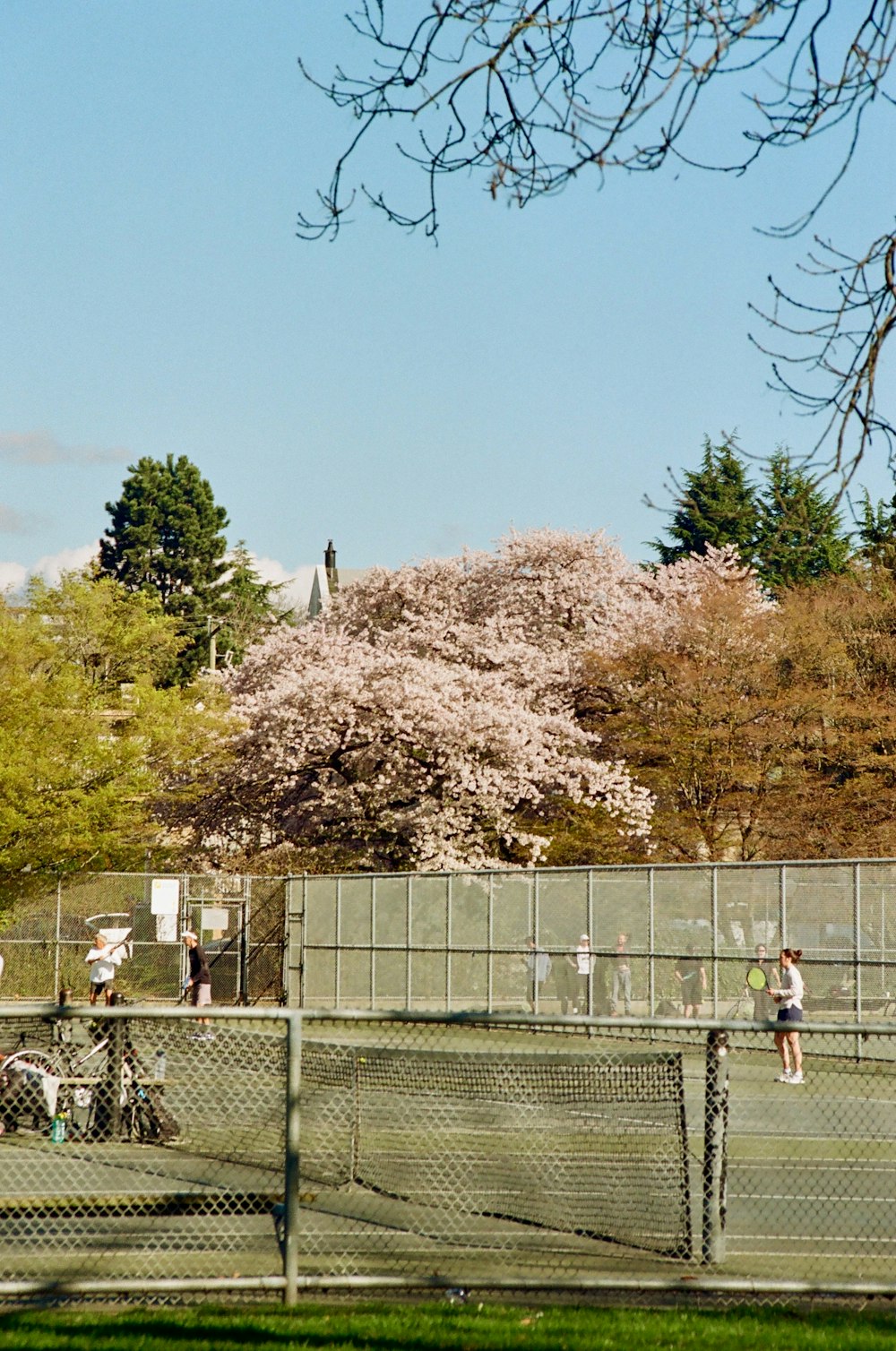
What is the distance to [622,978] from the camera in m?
27.2

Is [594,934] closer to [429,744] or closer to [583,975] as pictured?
[583,975]

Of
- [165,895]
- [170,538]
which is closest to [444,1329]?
[165,895]

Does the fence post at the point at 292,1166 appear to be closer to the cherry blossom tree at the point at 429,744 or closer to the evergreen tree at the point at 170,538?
the cherry blossom tree at the point at 429,744

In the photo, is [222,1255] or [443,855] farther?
[443,855]

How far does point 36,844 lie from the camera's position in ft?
118

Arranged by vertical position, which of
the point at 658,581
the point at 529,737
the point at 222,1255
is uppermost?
the point at 658,581

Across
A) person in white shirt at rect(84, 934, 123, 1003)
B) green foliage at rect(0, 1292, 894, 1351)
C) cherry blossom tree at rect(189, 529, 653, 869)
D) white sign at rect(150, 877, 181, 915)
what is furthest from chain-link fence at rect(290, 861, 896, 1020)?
green foliage at rect(0, 1292, 894, 1351)

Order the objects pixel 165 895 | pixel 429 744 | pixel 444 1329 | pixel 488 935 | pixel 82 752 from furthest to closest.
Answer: pixel 429 744, pixel 82 752, pixel 165 895, pixel 488 935, pixel 444 1329

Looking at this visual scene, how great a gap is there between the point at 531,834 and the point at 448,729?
9.76 feet

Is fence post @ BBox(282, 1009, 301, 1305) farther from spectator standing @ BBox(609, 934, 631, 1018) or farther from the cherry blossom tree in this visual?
the cherry blossom tree

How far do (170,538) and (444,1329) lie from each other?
317 feet

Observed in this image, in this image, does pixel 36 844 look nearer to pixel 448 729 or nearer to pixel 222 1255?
pixel 448 729

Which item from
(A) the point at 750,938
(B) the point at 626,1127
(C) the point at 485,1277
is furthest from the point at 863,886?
(C) the point at 485,1277

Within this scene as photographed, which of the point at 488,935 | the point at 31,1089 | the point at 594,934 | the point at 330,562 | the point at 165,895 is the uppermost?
the point at 330,562
